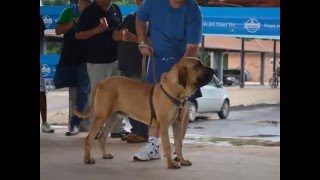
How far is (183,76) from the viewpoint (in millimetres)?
5684

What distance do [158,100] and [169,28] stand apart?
82 cm

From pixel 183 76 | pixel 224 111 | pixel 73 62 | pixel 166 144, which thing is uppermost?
pixel 73 62

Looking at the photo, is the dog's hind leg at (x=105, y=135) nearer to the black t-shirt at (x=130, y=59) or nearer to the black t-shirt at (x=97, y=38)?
the black t-shirt at (x=97, y=38)

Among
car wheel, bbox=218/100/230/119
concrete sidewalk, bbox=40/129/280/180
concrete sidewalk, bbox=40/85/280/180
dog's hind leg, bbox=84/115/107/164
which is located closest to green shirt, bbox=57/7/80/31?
concrete sidewalk, bbox=40/85/280/180

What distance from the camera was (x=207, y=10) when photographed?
11.1 meters

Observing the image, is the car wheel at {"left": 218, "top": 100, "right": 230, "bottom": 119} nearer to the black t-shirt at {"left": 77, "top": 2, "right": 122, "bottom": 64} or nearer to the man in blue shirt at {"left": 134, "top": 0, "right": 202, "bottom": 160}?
the black t-shirt at {"left": 77, "top": 2, "right": 122, "bottom": 64}

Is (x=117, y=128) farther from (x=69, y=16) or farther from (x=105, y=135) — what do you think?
(x=105, y=135)

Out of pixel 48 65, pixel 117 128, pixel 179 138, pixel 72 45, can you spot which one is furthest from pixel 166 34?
pixel 48 65

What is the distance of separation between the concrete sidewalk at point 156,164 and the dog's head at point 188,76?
80cm
